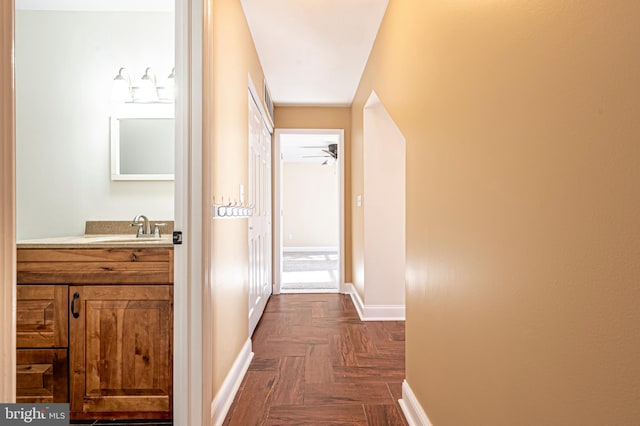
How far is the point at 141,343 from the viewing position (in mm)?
1676

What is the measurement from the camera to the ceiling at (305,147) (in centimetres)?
642

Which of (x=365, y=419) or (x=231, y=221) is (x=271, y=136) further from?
(x=365, y=419)

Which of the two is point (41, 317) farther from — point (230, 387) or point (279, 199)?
point (279, 199)

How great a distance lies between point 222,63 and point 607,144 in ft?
5.70

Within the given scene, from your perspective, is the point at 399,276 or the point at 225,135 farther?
the point at 399,276

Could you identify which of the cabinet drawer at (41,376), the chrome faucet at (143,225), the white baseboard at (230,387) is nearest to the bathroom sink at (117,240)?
the chrome faucet at (143,225)

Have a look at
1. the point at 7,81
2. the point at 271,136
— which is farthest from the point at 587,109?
the point at 271,136

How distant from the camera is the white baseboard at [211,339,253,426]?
5.53 ft

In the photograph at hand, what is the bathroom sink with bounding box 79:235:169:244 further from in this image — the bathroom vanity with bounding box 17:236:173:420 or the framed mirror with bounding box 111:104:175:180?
the framed mirror with bounding box 111:104:175:180

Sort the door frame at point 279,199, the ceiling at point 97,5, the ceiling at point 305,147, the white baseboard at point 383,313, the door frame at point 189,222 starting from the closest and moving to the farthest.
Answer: the door frame at point 189,222, the ceiling at point 97,5, the white baseboard at point 383,313, the door frame at point 279,199, the ceiling at point 305,147

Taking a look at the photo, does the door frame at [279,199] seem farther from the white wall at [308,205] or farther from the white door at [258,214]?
the white wall at [308,205]

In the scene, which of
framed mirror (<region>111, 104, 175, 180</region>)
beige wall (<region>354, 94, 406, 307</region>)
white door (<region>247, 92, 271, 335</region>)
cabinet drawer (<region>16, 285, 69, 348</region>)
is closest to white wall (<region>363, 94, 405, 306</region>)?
beige wall (<region>354, 94, 406, 307</region>)

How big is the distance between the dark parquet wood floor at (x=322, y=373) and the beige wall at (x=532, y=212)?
50 centimetres

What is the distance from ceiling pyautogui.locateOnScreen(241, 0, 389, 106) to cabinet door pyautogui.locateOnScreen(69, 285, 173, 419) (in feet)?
6.36
